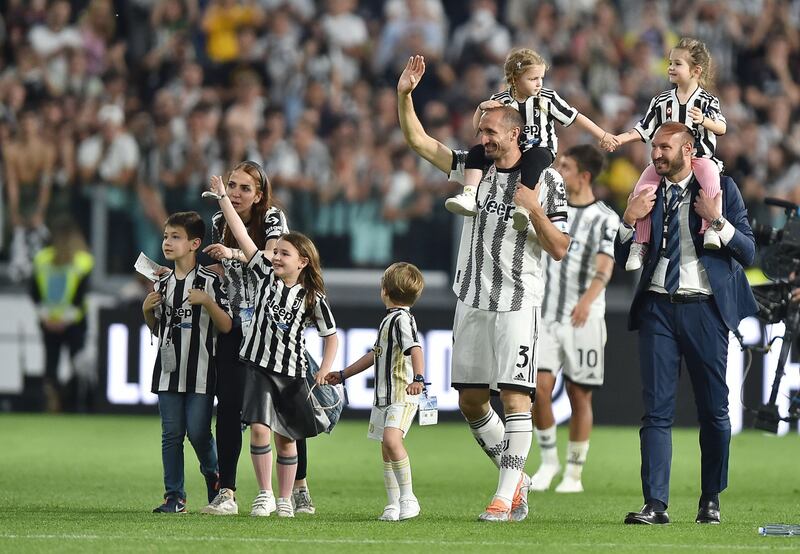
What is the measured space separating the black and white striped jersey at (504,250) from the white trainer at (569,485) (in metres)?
2.62

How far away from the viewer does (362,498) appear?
9.23 metres

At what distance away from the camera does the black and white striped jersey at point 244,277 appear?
8086 millimetres

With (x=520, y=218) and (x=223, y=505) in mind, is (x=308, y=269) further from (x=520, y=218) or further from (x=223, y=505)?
(x=223, y=505)

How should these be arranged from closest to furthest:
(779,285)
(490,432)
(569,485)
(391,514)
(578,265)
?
(391,514) → (490,432) → (779,285) → (569,485) → (578,265)

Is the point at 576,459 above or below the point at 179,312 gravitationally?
below

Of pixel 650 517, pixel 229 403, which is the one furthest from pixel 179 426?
pixel 650 517

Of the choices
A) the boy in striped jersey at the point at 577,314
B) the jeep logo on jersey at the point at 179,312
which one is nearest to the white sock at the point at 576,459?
the boy in striped jersey at the point at 577,314

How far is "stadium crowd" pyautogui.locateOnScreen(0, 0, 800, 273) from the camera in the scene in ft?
52.2

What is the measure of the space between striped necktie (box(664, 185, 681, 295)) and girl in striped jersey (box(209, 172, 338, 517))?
1770 mm

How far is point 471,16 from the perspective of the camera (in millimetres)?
19812

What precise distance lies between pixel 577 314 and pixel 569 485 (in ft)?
3.88

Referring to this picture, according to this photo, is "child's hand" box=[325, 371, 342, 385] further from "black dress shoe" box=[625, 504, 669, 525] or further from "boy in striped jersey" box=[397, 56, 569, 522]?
"black dress shoe" box=[625, 504, 669, 525]

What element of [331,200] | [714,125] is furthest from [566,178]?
[331,200]

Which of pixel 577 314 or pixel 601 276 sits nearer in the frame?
pixel 601 276
